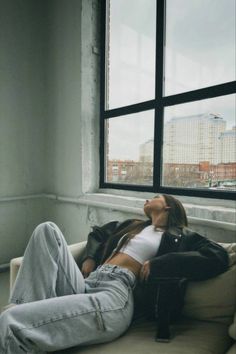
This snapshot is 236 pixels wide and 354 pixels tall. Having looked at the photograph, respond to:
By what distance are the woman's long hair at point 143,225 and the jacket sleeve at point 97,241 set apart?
6cm

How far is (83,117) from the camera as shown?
255 centimetres

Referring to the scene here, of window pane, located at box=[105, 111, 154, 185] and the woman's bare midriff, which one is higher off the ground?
window pane, located at box=[105, 111, 154, 185]

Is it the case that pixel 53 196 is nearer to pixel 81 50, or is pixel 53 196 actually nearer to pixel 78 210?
pixel 78 210

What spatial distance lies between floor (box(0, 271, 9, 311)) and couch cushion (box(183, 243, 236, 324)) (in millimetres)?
1473

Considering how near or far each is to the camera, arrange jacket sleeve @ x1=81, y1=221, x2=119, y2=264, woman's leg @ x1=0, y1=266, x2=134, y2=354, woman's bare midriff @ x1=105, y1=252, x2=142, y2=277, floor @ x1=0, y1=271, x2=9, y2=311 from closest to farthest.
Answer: woman's leg @ x1=0, y1=266, x2=134, y2=354 → woman's bare midriff @ x1=105, y1=252, x2=142, y2=277 → jacket sleeve @ x1=81, y1=221, x2=119, y2=264 → floor @ x1=0, y1=271, x2=9, y2=311

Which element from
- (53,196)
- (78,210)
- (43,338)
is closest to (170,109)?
(78,210)

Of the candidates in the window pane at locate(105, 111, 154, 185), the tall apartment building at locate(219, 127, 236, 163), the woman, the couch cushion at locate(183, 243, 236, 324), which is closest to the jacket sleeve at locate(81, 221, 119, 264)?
the woman

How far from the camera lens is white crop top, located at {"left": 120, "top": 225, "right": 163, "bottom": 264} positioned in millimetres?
1437

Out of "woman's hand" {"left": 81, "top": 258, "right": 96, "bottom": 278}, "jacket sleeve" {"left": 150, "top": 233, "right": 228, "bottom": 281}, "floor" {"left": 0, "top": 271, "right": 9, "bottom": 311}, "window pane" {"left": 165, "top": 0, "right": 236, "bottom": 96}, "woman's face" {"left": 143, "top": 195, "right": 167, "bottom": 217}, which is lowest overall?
"floor" {"left": 0, "top": 271, "right": 9, "bottom": 311}

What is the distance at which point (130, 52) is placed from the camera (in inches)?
95.7

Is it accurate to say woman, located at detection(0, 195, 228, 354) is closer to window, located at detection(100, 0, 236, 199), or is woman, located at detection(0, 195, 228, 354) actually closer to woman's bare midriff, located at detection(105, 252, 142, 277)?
woman's bare midriff, located at detection(105, 252, 142, 277)

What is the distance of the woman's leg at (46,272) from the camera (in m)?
1.30

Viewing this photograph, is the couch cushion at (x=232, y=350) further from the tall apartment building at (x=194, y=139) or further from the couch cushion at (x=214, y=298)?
the tall apartment building at (x=194, y=139)

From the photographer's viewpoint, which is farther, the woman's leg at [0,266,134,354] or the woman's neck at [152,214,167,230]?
the woman's neck at [152,214,167,230]
